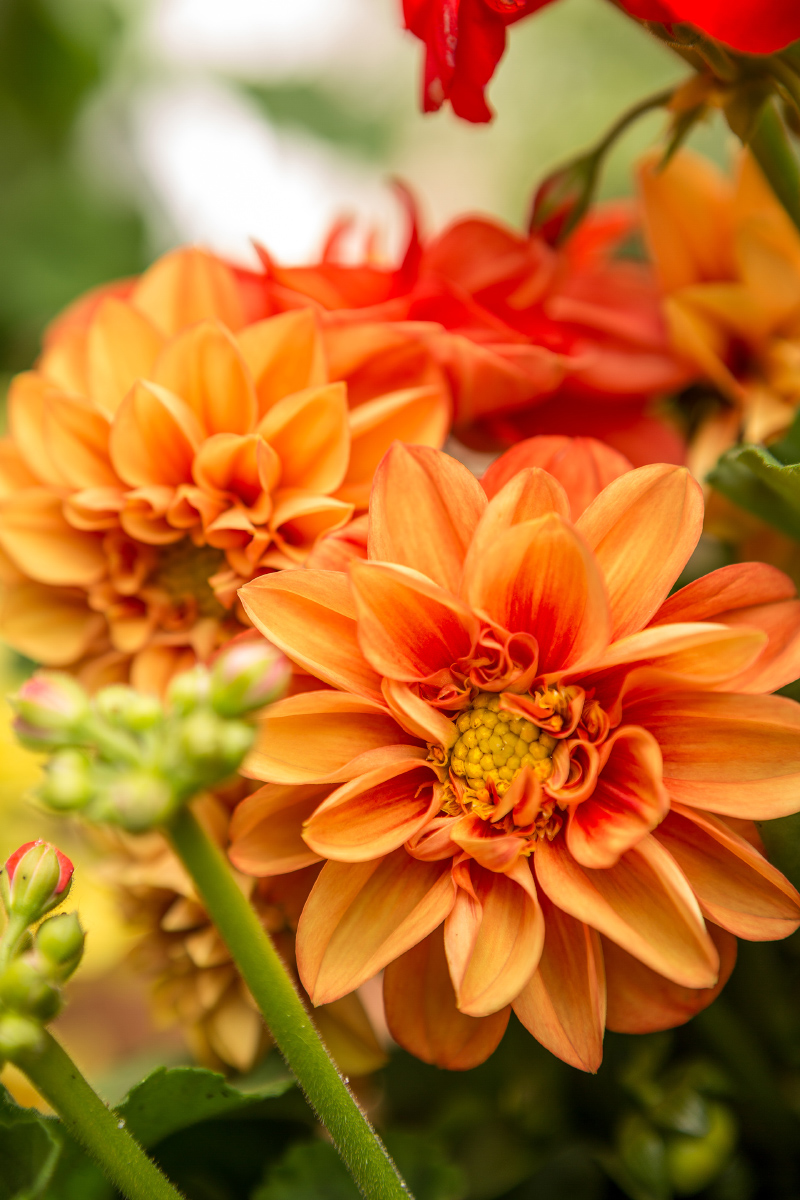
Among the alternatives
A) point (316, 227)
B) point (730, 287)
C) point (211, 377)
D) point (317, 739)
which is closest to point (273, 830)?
point (317, 739)

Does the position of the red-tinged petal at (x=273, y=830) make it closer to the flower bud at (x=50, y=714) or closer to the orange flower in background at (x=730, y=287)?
the flower bud at (x=50, y=714)

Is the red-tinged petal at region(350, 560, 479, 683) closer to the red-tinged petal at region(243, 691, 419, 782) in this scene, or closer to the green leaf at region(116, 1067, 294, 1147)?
the red-tinged petal at region(243, 691, 419, 782)

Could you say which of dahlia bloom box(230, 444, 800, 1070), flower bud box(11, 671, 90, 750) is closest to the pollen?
dahlia bloom box(230, 444, 800, 1070)

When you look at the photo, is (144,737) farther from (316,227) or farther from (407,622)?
(316,227)

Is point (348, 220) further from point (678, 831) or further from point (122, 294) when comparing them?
point (678, 831)

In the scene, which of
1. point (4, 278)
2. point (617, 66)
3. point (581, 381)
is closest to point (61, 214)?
point (4, 278)

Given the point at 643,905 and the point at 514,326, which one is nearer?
the point at 643,905

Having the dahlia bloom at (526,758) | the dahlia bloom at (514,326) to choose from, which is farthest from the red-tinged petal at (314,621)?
the dahlia bloom at (514,326)
